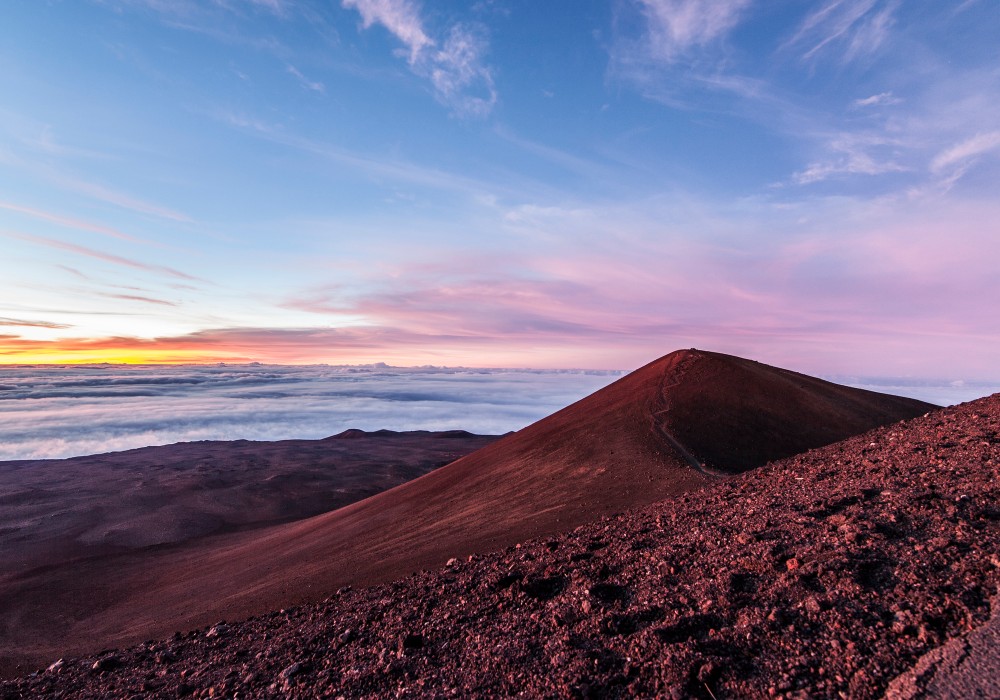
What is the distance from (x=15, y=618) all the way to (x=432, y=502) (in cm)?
1034

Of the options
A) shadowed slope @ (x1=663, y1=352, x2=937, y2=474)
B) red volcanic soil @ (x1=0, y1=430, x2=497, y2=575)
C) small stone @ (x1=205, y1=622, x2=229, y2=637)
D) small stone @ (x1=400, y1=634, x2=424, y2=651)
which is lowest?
red volcanic soil @ (x1=0, y1=430, x2=497, y2=575)

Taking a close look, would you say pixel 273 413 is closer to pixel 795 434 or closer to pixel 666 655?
pixel 795 434

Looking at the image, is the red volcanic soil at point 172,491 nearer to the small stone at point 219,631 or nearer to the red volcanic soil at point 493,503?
the red volcanic soil at point 493,503

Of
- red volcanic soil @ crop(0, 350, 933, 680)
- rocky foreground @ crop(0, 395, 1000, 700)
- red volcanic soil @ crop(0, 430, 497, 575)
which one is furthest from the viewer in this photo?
red volcanic soil @ crop(0, 430, 497, 575)

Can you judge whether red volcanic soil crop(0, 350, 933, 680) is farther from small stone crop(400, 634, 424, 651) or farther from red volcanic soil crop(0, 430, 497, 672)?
small stone crop(400, 634, 424, 651)

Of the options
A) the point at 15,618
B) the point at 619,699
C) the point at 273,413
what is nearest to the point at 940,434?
the point at 619,699

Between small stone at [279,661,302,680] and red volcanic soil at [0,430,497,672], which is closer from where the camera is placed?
small stone at [279,661,302,680]

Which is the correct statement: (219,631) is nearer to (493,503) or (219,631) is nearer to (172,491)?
(493,503)

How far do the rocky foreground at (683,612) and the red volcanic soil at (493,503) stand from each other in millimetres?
2084

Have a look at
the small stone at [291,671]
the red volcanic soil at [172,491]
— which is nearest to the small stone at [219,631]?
the small stone at [291,671]

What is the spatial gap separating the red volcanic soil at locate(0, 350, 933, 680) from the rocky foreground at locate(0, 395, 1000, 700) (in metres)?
2.08

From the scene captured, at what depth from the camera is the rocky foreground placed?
3.45 m

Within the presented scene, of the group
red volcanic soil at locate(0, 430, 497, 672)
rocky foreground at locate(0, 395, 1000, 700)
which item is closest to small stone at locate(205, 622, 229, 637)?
rocky foreground at locate(0, 395, 1000, 700)

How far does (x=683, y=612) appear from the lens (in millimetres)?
4180
